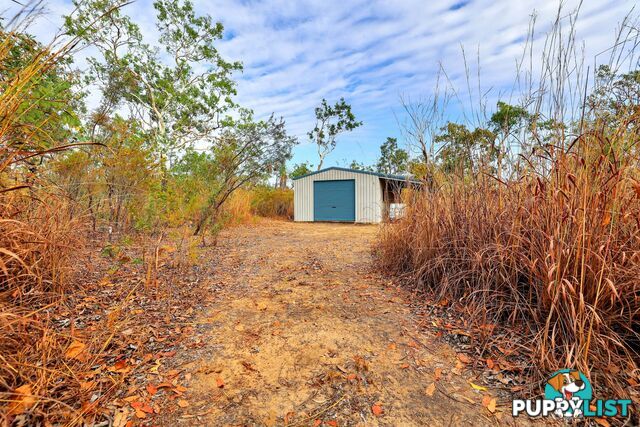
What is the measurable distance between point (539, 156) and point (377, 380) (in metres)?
1.95

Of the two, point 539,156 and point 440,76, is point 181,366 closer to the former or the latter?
point 539,156

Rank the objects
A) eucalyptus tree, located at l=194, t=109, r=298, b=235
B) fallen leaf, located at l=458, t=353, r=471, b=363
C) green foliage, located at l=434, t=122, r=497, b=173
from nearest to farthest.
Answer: fallen leaf, located at l=458, t=353, r=471, b=363, green foliage, located at l=434, t=122, r=497, b=173, eucalyptus tree, located at l=194, t=109, r=298, b=235

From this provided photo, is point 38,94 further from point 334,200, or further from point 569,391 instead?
point 334,200

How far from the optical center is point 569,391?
1.30 meters

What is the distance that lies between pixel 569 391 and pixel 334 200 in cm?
1175

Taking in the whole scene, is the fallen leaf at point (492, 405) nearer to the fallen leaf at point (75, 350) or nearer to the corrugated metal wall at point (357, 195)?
the fallen leaf at point (75, 350)

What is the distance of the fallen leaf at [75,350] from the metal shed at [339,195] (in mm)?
10714

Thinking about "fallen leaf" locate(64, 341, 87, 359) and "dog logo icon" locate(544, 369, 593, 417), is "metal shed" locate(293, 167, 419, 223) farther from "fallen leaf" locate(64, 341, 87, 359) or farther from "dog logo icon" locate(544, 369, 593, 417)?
"fallen leaf" locate(64, 341, 87, 359)

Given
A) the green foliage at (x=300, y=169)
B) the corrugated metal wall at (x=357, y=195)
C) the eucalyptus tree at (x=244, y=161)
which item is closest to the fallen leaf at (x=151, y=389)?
the eucalyptus tree at (x=244, y=161)

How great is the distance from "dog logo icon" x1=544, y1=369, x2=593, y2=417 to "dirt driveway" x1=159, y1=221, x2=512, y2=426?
286 mm

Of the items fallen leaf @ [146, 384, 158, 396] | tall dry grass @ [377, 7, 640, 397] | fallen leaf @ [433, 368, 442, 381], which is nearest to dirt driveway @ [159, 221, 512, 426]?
fallen leaf @ [433, 368, 442, 381]

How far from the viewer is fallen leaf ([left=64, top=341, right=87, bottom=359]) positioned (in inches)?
54.8

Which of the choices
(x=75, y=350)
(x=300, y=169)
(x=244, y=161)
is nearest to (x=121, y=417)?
(x=75, y=350)

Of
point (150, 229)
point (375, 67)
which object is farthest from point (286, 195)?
point (150, 229)
